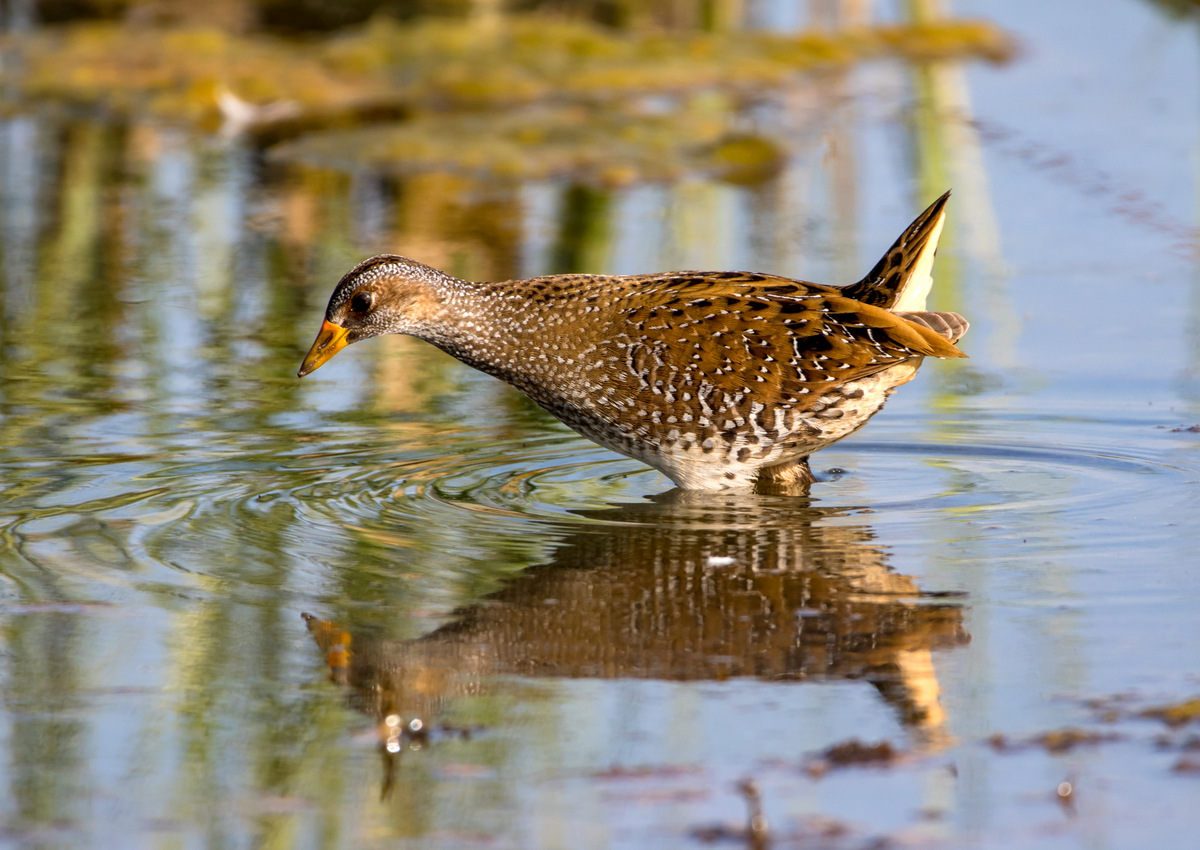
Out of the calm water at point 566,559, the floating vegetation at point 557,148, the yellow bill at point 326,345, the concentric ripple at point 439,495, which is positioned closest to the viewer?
the calm water at point 566,559

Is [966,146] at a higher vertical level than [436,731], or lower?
higher

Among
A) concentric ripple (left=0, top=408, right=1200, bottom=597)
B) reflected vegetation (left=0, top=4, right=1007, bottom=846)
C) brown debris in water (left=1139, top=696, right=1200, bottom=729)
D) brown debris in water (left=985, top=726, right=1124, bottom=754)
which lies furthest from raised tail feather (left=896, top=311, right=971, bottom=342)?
brown debris in water (left=985, top=726, right=1124, bottom=754)

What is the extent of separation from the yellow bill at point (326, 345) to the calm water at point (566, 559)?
11.6 inches

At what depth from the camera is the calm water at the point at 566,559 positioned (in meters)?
3.51

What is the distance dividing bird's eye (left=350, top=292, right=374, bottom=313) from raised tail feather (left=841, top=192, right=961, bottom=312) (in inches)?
62.6

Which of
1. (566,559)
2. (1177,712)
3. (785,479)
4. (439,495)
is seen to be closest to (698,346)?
(785,479)

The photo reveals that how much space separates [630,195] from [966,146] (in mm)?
2130

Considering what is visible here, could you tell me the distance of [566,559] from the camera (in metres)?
5.20

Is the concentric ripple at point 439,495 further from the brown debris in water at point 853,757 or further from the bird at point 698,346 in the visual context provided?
the brown debris in water at point 853,757

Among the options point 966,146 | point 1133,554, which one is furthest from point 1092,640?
point 966,146

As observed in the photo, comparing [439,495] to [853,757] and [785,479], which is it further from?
[853,757]

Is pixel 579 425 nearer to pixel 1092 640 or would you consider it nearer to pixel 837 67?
pixel 1092 640

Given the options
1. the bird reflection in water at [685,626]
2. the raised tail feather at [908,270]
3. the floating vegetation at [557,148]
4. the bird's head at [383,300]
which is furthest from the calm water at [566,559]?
the floating vegetation at [557,148]

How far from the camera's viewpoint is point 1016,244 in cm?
922
